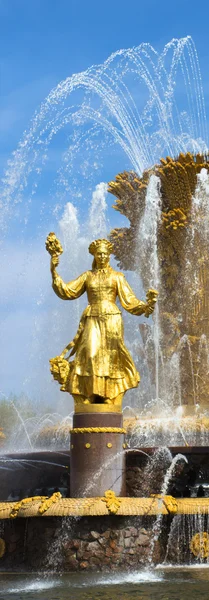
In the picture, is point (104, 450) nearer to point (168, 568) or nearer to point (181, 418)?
point (168, 568)

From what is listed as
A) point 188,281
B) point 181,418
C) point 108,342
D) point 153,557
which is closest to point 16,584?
point 153,557

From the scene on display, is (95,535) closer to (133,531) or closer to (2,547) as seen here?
(133,531)

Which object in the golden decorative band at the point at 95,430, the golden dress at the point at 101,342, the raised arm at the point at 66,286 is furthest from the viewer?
the raised arm at the point at 66,286

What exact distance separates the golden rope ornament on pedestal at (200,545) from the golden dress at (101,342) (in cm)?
196

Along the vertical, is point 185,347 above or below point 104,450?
above

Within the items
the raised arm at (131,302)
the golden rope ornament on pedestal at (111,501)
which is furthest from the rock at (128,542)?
the raised arm at (131,302)

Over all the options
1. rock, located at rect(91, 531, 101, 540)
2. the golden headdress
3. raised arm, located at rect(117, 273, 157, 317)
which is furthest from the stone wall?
the golden headdress

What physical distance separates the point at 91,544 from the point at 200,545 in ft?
4.45

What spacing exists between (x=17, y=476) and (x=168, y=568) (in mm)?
2784

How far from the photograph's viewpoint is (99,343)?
10469 mm

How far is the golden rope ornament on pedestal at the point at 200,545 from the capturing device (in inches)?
381

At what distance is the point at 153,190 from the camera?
1798 cm

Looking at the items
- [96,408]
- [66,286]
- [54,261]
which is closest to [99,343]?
[96,408]

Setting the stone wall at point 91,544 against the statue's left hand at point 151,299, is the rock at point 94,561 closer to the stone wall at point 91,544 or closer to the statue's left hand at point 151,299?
the stone wall at point 91,544
